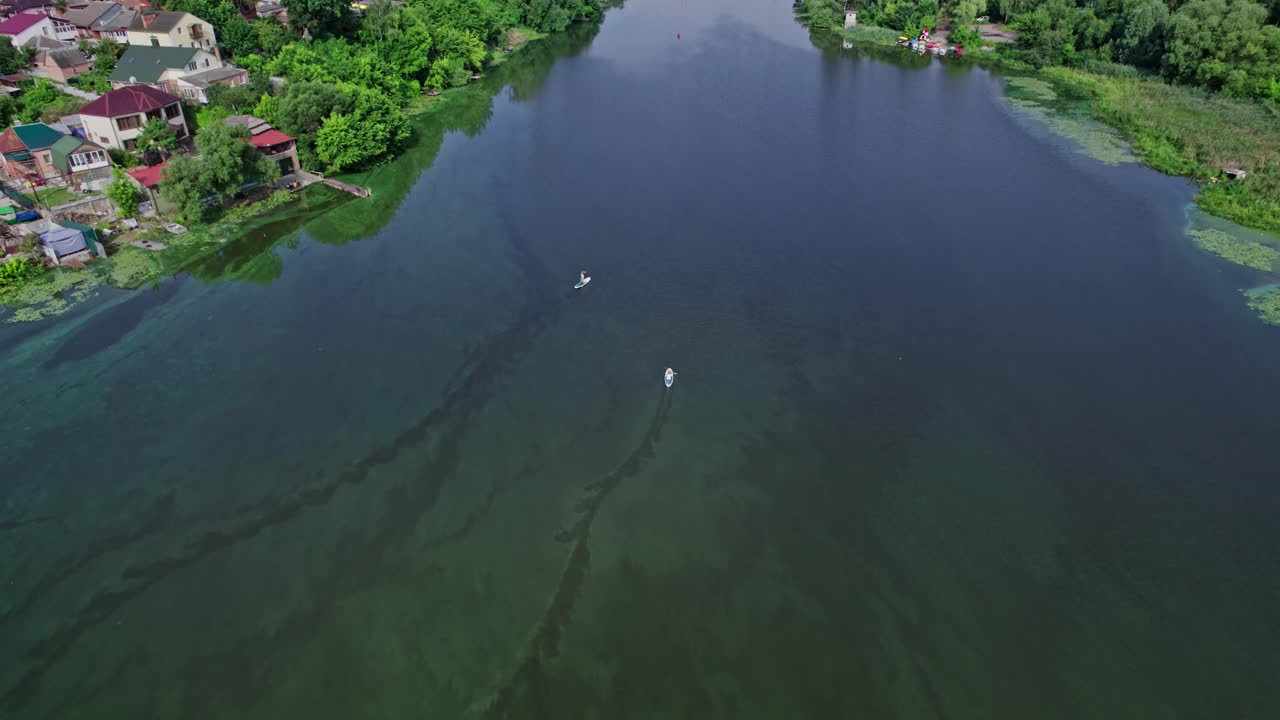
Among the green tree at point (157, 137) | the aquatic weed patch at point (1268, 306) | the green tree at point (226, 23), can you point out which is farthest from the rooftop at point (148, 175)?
the aquatic weed patch at point (1268, 306)

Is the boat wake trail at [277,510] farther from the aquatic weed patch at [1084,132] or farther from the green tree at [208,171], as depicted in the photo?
the aquatic weed patch at [1084,132]

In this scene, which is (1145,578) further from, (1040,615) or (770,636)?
(770,636)

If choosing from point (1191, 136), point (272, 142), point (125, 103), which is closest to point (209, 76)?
point (125, 103)

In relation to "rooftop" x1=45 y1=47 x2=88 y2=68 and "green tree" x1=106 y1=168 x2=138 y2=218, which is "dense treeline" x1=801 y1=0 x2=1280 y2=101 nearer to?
"green tree" x1=106 y1=168 x2=138 y2=218

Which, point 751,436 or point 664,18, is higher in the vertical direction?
point 664,18

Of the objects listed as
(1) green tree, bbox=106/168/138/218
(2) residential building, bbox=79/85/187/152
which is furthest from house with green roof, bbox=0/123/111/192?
(1) green tree, bbox=106/168/138/218

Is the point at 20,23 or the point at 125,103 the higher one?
the point at 20,23

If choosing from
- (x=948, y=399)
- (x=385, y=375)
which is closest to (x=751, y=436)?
(x=948, y=399)

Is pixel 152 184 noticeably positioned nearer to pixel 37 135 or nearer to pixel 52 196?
pixel 52 196
